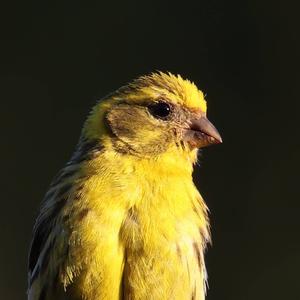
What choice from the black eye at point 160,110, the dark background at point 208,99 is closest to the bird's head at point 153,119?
the black eye at point 160,110

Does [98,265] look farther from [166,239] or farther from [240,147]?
[240,147]

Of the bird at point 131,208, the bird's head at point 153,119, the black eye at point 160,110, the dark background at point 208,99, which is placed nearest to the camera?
the bird at point 131,208

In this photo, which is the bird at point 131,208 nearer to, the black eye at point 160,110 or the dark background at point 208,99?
the black eye at point 160,110

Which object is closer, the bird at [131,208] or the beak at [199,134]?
the bird at [131,208]

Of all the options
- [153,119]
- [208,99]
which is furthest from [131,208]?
[208,99]

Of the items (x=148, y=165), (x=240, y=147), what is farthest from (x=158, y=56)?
(x=148, y=165)

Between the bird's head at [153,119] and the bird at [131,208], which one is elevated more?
the bird's head at [153,119]

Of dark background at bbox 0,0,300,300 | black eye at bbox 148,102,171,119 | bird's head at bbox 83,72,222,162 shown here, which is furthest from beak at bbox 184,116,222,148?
dark background at bbox 0,0,300,300

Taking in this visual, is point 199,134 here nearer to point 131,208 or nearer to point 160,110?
point 160,110
